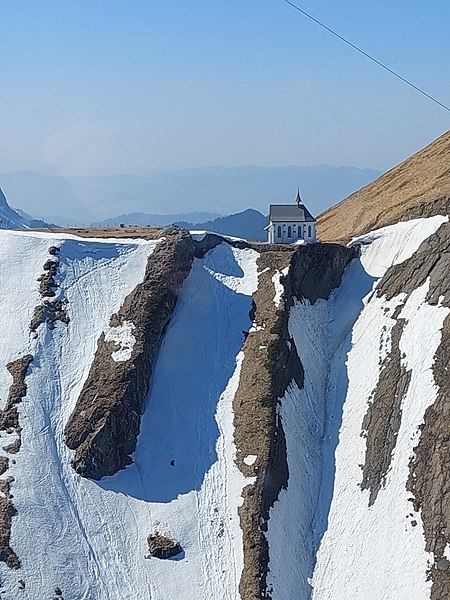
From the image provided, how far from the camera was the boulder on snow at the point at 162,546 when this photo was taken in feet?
137

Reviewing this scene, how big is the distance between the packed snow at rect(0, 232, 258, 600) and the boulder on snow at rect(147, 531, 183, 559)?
374mm

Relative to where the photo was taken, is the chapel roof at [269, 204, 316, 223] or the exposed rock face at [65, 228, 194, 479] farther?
the chapel roof at [269, 204, 316, 223]

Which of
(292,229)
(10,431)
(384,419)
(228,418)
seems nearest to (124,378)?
(228,418)

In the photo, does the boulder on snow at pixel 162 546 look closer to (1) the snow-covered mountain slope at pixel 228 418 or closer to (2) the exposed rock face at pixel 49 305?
(1) the snow-covered mountain slope at pixel 228 418

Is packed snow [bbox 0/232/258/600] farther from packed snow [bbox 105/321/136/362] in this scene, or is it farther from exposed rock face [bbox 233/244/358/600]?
exposed rock face [bbox 233/244/358/600]

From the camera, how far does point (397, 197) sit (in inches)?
2825

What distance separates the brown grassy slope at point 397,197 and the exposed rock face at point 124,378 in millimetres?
18528

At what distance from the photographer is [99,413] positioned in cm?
4716

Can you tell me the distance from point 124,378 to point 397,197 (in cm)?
3548

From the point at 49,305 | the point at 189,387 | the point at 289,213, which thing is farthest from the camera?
the point at 289,213

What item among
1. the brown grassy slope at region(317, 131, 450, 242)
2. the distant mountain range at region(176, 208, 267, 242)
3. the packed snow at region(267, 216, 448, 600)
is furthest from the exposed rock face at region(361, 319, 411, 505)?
the distant mountain range at region(176, 208, 267, 242)

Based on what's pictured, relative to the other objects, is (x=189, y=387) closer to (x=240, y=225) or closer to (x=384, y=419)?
(x=384, y=419)

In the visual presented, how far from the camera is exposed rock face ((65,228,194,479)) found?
46.1 m

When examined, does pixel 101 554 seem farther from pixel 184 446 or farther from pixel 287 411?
pixel 287 411
